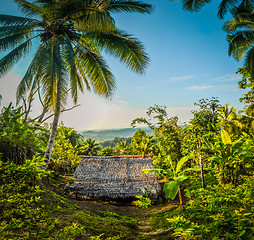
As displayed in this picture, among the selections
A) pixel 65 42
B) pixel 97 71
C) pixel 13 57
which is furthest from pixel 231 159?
pixel 13 57

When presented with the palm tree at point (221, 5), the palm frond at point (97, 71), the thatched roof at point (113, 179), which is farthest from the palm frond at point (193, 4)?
the thatched roof at point (113, 179)

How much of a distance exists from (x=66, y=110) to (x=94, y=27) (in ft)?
13.1

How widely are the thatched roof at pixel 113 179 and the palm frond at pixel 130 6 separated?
7303 mm

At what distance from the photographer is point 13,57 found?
6152 mm

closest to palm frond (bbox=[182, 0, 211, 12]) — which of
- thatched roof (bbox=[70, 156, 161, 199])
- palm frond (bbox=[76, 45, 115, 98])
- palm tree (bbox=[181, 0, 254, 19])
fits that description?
palm tree (bbox=[181, 0, 254, 19])

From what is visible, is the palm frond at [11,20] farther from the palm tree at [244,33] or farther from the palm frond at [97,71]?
the palm tree at [244,33]

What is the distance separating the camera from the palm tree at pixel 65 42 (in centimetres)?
558

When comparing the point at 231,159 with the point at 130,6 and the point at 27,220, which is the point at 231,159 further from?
the point at 130,6

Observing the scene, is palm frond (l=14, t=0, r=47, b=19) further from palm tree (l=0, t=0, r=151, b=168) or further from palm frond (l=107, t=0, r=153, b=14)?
palm frond (l=107, t=0, r=153, b=14)

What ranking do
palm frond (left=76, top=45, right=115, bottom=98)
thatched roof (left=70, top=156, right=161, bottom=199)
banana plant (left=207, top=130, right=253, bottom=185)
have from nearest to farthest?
banana plant (left=207, top=130, right=253, bottom=185) < palm frond (left=76, top=45, right=115, bottom=98) < thatched roof (left=70, top=156, right=161, bottom=199)

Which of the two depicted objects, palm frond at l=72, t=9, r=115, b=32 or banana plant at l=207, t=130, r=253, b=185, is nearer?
banana plant at l=207, t=130, r=253, b=185

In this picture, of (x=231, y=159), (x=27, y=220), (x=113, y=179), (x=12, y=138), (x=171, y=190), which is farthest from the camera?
(x=113, y=179)

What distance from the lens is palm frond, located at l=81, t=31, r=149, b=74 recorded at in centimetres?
628

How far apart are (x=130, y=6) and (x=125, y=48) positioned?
1416 millimetres
